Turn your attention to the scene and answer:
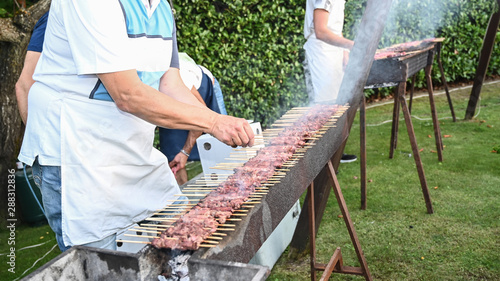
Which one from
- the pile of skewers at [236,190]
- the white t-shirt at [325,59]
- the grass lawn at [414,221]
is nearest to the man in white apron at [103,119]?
the pile of skewers at [236,190]

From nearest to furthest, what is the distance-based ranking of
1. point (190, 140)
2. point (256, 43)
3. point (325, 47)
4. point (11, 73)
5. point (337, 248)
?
point (337, 248)
point (190, 140)
point (11, 73)
point (325, 47)
point (256, 43)

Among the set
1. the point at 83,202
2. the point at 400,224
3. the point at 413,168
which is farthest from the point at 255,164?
the point at 413,168

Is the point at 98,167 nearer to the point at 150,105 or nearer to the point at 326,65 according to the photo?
the point at 150,105

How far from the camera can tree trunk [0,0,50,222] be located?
5008 mm

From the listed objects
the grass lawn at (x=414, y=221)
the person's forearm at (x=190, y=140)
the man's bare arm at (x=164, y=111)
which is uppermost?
the man's bare arm at (x=164, y=111)

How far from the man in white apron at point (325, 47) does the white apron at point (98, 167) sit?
133 inches

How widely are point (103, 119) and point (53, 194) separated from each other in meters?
0.53

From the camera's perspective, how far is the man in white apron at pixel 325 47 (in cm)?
527

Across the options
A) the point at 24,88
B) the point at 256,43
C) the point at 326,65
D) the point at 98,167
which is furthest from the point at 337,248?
the point at 256,43

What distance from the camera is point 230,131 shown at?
223cm

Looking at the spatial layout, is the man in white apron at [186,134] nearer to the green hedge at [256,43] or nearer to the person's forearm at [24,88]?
the person's forearm at [24,88]

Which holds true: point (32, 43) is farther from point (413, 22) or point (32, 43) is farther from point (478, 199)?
point (413, 22)

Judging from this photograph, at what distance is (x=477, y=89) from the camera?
7.84 m

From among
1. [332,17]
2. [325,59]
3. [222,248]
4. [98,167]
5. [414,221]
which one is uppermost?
[332,17]
